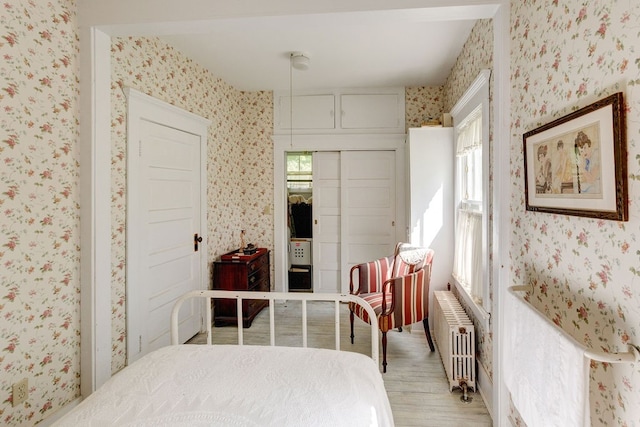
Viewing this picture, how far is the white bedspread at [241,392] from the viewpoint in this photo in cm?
107

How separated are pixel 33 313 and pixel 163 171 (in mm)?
1417

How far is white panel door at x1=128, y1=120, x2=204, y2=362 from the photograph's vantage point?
2561mm

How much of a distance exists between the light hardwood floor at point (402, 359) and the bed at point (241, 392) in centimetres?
97

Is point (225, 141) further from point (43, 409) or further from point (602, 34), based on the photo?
point (602, 34)

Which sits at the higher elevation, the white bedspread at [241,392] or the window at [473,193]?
the window at [473,193]

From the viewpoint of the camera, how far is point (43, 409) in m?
1.79

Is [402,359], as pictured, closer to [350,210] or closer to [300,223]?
[350,210]

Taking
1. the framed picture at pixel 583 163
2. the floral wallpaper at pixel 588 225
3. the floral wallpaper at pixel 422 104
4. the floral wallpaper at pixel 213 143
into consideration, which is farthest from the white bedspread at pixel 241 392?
the floral wallpaper at pixel 422 104

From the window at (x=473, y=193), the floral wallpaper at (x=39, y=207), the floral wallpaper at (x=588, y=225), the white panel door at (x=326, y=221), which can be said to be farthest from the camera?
the white panel door at (x=326, y=221)

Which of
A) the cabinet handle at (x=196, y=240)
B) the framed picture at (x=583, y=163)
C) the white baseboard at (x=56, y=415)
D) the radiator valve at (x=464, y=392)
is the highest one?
the framed picture at (x=583, y=163)

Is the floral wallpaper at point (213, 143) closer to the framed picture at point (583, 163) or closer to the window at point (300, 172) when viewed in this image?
the window at point (300, 172)

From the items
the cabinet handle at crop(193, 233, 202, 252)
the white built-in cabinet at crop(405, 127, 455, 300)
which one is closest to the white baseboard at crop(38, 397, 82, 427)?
the cabinet handle at crop(193, 233, 202, 252)

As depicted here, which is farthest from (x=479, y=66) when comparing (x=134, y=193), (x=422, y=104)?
(x=134, y=193)

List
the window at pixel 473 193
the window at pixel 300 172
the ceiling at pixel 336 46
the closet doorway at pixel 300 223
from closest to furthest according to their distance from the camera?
the ceiling at pixel 336 46 < the window at pixel 473 193 < the closet doorway at pixel 300 223 < the window at pixel 300 172
